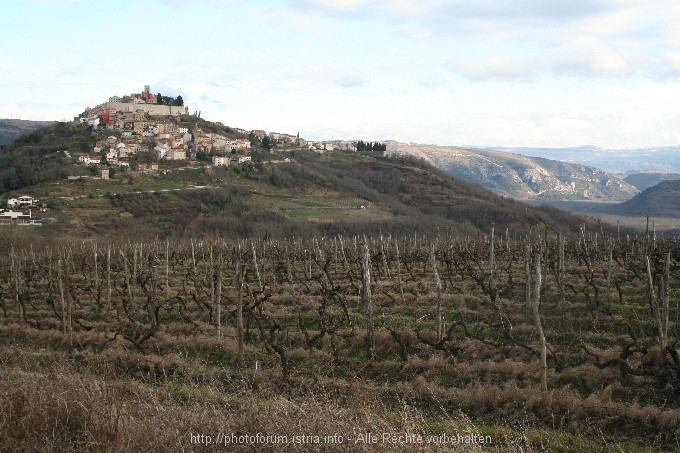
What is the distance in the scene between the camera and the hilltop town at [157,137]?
3964 inches

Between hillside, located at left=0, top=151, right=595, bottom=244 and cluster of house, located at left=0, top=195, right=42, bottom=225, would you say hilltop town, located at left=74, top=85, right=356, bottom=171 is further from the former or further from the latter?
cluster of house, located at left=0, top=195, right=42, bottom=225

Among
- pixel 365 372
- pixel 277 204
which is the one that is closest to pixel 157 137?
pixel 277 204

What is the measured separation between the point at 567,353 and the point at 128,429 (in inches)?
349

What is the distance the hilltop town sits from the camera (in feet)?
330

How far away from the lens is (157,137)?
116 m

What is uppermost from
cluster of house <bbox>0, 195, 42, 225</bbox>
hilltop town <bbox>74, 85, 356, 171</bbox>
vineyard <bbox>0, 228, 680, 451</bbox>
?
hilltop town <bbox>74, 85, 356, 171</bbox>

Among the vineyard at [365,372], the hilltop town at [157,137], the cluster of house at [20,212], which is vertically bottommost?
the cluster of house at [20,212]

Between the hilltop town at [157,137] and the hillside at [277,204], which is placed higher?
the hilltop town at [157,137]

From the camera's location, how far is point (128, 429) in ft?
21.2

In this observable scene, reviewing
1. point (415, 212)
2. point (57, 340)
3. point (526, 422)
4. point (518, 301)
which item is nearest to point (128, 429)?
point (526, 422)

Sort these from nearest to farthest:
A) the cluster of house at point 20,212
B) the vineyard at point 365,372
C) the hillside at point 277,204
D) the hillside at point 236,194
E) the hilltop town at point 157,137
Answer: the vineyard at point 365,372
the cluster of house at point 20,212
the hillside at point 277,204
the hillside at point 236,194
the hilltop town at point 157,137

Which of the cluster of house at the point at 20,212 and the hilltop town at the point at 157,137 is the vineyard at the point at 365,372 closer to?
the cluster of house at the point at 20,212

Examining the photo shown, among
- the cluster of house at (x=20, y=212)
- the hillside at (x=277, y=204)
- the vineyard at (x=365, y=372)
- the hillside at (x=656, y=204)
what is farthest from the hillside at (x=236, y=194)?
the hillside at (x=656, y=204)

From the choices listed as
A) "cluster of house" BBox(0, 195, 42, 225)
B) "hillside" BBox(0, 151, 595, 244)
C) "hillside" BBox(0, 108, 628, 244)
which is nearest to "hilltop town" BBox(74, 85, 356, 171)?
"hillside" BBox(0, 108, 628, 244)
